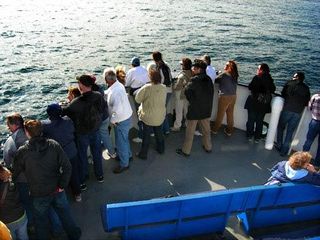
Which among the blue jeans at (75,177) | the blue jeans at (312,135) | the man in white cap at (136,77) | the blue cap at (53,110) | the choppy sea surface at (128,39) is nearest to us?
the blue cap at (53,110)

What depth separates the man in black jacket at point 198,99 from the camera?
6309 millimetres

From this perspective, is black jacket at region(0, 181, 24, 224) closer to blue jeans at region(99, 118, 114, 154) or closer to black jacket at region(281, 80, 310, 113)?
blue jeans at region(99, 118, 114, 154)

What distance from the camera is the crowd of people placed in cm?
430

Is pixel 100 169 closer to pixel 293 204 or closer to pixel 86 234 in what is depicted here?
pixel 86 234

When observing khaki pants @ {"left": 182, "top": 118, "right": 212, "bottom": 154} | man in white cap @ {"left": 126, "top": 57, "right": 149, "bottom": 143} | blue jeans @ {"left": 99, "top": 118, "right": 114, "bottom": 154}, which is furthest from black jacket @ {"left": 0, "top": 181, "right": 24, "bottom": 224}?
khaki pants @ {"left": 182, "top": 118, "right": 212, "bottom": 154}

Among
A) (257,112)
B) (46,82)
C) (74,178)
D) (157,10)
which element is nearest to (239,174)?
(257,112)

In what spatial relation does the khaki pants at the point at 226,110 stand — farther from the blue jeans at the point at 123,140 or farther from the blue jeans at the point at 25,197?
the blue jeans at the point at 25,197

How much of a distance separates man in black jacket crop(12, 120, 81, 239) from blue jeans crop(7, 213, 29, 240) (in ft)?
0.48

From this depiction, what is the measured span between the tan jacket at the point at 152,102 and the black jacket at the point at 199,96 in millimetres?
481

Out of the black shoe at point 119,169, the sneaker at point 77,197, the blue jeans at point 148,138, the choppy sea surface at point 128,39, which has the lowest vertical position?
the choppy sea surface at point 128,39

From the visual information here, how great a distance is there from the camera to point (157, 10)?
33188 mm

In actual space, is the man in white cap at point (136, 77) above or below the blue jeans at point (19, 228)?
above

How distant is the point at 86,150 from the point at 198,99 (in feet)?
6.66

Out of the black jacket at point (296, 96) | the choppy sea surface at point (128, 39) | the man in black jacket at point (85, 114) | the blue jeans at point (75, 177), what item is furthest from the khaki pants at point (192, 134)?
the choppy sea surface at point (128, 39)
